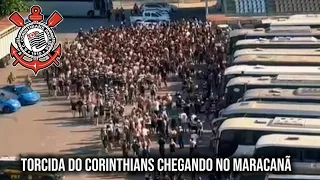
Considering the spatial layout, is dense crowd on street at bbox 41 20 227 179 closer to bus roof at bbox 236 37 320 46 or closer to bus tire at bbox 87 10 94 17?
bus roof at bbox 236 37 320 46

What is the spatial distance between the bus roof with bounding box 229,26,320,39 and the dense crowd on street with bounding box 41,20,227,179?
1.31 metres

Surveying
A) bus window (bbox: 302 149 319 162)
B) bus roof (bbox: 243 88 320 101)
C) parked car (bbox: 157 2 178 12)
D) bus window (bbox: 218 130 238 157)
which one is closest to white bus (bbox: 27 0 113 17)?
parked car (bbox: 157 2 178 12)

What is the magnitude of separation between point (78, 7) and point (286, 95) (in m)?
32.4

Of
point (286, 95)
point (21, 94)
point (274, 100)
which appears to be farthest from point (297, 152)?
point (21, 94)

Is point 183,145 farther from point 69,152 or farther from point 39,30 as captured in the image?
point 39,30

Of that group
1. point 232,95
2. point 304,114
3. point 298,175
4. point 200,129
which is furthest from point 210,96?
point 298,175

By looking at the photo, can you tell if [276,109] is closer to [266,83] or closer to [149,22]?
[266,83]

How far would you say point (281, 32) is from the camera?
44656 millimetres

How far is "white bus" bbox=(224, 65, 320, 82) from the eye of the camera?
36750 mm

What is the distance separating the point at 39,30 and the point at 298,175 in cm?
1234

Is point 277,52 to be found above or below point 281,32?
below

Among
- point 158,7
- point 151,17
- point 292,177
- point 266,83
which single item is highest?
point 158,7

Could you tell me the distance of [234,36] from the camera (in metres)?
45.5

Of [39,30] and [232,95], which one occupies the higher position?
[39,30]
